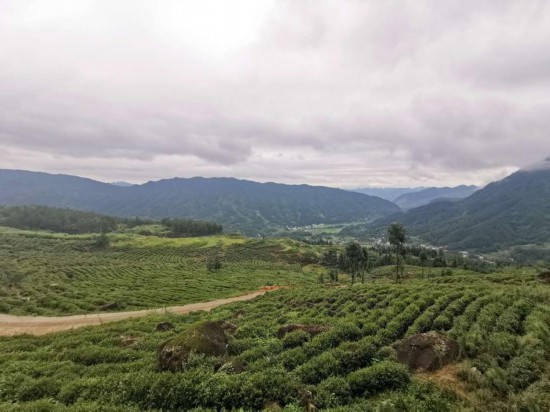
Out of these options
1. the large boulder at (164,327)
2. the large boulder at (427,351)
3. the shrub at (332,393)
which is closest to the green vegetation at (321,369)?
the shrub at (332,393)

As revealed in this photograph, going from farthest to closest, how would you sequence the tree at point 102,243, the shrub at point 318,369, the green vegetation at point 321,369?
the tree at point 102,243, the shrub at point 318,369, the green vegetation at point 321,369

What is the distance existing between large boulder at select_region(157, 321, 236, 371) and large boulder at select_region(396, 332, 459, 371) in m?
9.54

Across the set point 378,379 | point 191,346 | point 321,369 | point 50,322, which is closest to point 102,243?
point 50,322

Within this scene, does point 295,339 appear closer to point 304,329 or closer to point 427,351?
point 304,329

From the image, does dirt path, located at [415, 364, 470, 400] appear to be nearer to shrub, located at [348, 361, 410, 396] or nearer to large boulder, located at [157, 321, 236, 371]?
shrub, located at [348, 361, 410, 396]

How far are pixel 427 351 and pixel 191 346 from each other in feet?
38.6

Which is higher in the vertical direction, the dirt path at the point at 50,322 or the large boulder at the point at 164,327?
the large boulder at the point at 164,327

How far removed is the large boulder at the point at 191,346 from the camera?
16078mm

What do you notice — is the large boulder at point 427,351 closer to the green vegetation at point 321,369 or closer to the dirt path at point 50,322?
the green vegetation at point 321,369

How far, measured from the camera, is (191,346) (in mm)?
16891

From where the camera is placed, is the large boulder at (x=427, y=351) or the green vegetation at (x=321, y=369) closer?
the green vegetation at (x=321, y=369)

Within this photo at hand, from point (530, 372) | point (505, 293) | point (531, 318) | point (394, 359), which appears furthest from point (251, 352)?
point (505, 293)

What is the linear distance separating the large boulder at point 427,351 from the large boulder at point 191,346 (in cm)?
954

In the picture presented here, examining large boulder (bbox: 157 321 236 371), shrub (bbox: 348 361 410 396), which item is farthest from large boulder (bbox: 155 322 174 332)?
shrub (bbox: 348 361 410 396)
